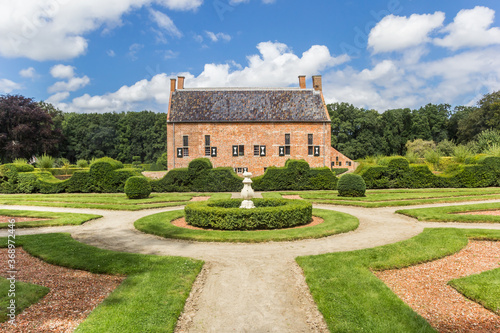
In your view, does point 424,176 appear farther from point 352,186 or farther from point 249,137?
point 249,137

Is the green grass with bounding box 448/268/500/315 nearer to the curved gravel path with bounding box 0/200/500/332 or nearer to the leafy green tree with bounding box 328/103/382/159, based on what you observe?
the curved gravel path with bounding box 0/200/500/332

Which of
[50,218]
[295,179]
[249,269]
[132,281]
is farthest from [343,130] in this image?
[132,281]

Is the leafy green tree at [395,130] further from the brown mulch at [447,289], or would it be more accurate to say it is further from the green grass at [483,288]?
the green grass at [483,288]

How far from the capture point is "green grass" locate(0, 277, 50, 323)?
473 centimetres

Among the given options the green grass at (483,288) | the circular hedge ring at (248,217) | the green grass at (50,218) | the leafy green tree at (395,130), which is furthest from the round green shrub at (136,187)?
the leafy green tree at (395,130)

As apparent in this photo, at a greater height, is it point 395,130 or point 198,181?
point 395,130

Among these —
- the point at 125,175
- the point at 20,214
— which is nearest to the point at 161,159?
the point at 125,175

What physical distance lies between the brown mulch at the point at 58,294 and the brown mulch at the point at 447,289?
199 inches

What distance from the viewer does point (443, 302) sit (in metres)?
5.00

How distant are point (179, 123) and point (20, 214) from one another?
2264 cm

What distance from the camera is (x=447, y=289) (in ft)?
18.1

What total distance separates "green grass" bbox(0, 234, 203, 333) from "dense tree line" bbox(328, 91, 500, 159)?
52.6 m

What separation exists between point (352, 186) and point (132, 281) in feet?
49.2

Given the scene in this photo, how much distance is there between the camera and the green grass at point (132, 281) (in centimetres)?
437
